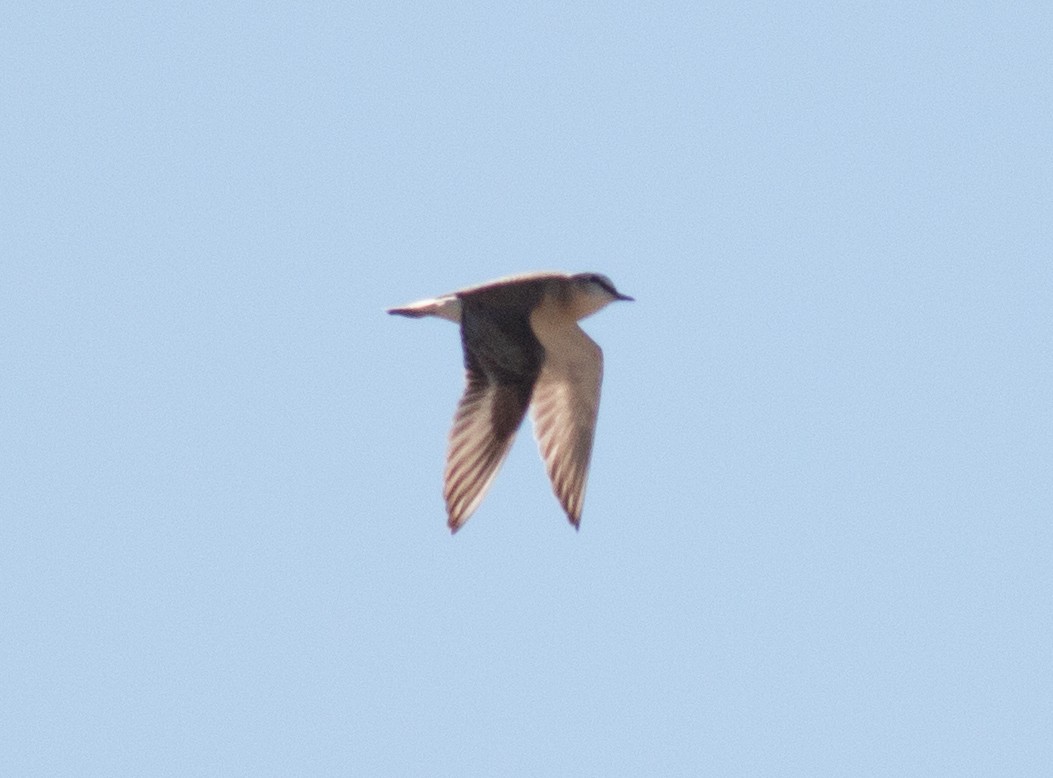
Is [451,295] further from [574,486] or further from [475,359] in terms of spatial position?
[574,486]

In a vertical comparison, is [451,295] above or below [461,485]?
above

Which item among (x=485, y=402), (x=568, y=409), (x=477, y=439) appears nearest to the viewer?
(x=477, y=439)

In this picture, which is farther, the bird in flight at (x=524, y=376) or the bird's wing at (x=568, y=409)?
the bird's wing at (x=568, y=409)

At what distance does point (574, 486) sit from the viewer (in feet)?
32.8

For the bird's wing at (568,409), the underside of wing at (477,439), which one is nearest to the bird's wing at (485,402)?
the underside of wing at (477,439)

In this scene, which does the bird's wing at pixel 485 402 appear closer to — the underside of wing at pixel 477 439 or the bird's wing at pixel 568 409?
the underside of wing at pixel 477 439

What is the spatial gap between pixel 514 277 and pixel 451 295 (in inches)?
14.5

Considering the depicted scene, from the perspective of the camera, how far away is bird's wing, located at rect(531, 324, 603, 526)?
392 inches

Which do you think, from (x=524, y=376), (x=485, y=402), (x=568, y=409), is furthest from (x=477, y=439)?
(x=568, y=409)

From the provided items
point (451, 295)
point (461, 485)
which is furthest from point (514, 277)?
point (461, 485)

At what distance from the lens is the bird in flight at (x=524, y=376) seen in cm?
970

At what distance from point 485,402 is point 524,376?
261 mm

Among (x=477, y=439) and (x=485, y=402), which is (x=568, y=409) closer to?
(x=485, y=402)

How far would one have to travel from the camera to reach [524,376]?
9969 millimetres
